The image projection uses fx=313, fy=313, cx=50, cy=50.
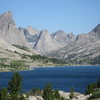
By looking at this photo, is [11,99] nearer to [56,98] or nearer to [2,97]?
[2,97]

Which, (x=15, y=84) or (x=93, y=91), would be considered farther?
(x=93, y=91)

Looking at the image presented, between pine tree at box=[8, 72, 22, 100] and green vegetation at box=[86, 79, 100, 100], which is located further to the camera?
pine tree at box=[8, 72, 22, 100]

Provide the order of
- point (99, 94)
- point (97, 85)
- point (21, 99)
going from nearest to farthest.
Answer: point (99, 94)
point (21, 99)
point (97, 85)

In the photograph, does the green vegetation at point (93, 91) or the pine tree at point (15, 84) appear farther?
the pine tree at point (15, 84)

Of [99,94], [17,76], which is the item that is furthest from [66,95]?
[99,94]

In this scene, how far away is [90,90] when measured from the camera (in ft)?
472

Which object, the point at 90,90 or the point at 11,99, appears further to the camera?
the point at 90,90

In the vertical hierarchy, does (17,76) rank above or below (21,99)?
above

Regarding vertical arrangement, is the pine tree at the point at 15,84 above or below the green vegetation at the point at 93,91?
above

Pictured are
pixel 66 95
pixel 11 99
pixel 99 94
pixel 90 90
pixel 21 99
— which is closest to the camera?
pixel 99 94

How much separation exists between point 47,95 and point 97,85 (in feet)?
159

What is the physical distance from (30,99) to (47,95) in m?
7.72

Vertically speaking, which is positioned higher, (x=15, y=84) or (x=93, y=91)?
(x=15, y=84)

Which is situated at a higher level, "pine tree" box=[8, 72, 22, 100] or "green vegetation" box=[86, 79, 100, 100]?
"pine tree" box=[8, 72, 22, 100]
